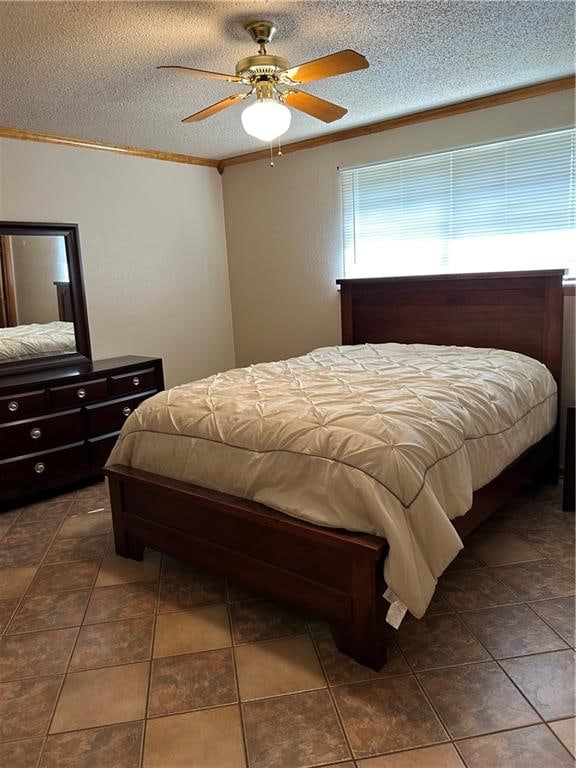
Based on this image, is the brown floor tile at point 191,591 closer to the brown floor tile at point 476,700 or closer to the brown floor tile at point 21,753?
the brown floor tile at point 21,753

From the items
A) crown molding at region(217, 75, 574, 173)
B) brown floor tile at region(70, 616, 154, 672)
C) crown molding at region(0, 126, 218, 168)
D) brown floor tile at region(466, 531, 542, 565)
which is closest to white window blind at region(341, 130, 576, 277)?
crown molding at region(217, 75, 574, 173)

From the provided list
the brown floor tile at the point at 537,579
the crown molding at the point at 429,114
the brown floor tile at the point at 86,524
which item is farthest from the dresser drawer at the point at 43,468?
the crown molding at the point at 429,114

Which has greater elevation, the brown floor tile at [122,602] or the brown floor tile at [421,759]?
the brown floor tile at [122,602]

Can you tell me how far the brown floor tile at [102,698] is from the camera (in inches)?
68.7

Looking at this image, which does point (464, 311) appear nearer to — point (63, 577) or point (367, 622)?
point (367, 622)

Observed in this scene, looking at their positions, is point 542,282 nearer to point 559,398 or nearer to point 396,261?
point 559,398

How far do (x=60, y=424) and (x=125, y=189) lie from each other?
77.6 inches

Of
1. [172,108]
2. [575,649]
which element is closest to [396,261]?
[172,108]

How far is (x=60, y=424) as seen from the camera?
11.7 ft

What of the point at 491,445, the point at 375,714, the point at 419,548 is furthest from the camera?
the point at 491,445

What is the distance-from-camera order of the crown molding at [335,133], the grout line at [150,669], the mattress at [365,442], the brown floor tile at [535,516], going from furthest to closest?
the crown molding at [335,133], the brown floor tile at [535,516], the mattress at [365,442], the grout line at [150,669]

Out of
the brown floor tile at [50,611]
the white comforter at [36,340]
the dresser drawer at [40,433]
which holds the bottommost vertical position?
the brown floor tile at [50,611]

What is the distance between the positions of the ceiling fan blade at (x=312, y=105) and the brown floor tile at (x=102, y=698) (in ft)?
8.11

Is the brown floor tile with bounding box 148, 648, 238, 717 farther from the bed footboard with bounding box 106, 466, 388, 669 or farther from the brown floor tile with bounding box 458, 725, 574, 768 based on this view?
the brown floor tile with bounding box 458, 725, 574, 768
